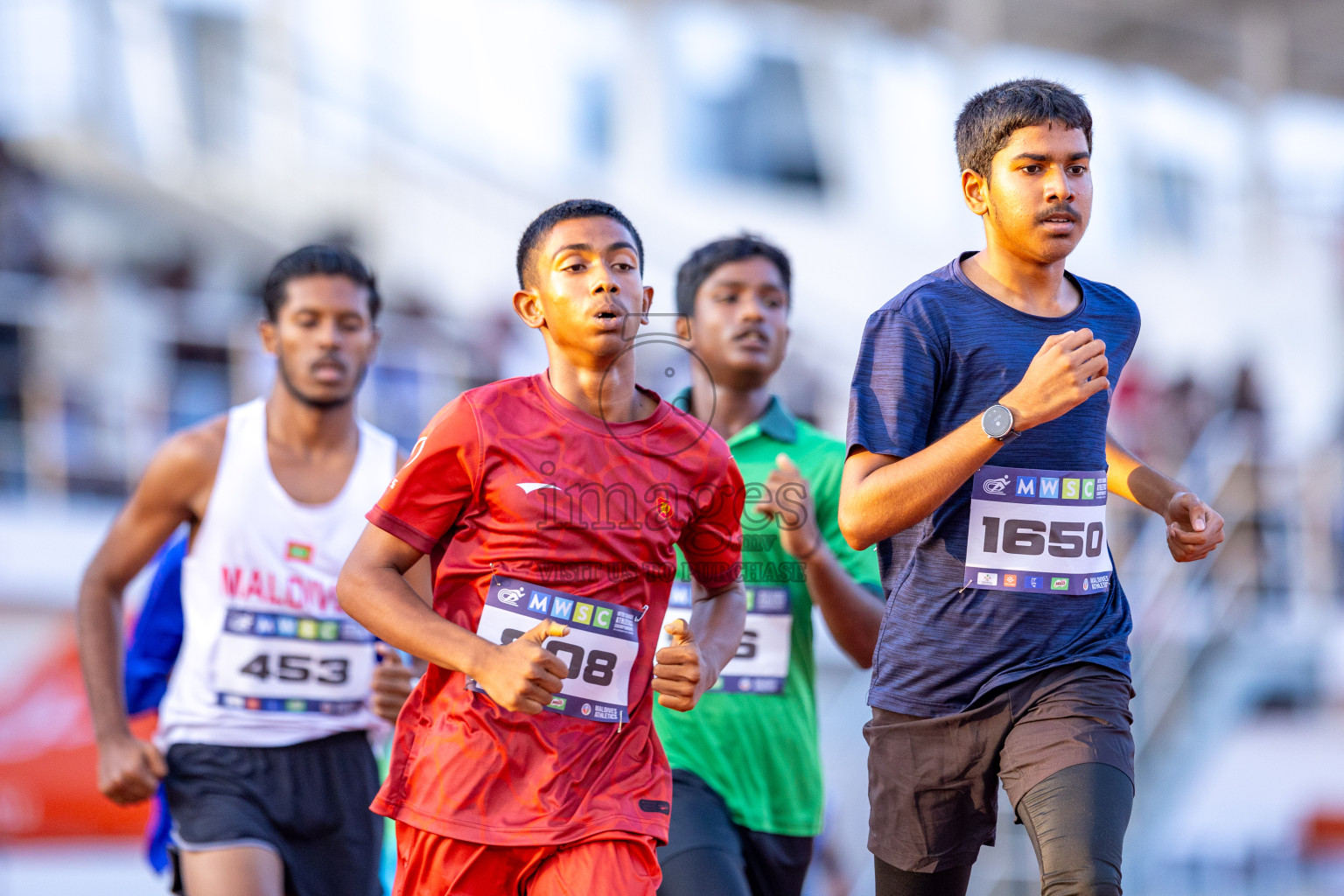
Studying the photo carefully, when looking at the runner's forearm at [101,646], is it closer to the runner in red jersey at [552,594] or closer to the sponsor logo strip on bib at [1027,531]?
the runner in red jersey at [552,594]

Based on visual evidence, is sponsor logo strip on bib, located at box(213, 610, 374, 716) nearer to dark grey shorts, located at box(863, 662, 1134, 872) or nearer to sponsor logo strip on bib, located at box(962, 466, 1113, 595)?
dark grey shorts, located at box(863, 662, 1134, 872)

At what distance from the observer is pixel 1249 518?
9.86 meters

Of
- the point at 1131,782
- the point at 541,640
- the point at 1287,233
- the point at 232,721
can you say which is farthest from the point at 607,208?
the point at 1287,233

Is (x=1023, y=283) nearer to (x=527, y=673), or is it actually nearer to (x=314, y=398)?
(x=527, y=673)

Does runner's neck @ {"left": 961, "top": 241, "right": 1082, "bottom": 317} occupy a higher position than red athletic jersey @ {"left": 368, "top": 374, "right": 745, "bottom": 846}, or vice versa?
runner's neck @ {"left": 961, "top": 241, "right": 1082, "bottom": 317}

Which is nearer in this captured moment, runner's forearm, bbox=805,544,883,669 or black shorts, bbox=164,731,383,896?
runner's forearm, bbox=805,544,883,669

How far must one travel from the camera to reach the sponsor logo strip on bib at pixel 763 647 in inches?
146

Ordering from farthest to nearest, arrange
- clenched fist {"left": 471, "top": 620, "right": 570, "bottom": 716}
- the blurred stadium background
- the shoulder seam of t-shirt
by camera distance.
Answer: the blurred stadium background → the shoulder seam of t-shirt → clenched fist {"left": 471, "top": 620, "right": 570, "bottom": 716}

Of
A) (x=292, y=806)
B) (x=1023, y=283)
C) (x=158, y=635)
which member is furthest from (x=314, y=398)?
(x=1023, y=283)

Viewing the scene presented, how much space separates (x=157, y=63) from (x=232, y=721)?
9.07 meters

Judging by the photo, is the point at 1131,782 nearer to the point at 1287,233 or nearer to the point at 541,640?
the point at 541,640

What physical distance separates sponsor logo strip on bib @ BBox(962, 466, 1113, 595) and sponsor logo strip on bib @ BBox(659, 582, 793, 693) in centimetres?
99

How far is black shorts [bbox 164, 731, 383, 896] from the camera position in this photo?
3.74 meters

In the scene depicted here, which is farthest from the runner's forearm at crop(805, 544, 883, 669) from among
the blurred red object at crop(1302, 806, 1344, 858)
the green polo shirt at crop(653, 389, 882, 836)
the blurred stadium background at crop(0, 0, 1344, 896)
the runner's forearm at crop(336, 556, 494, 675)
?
the blurred red object at crop(1302, 806, 1344, 858)
